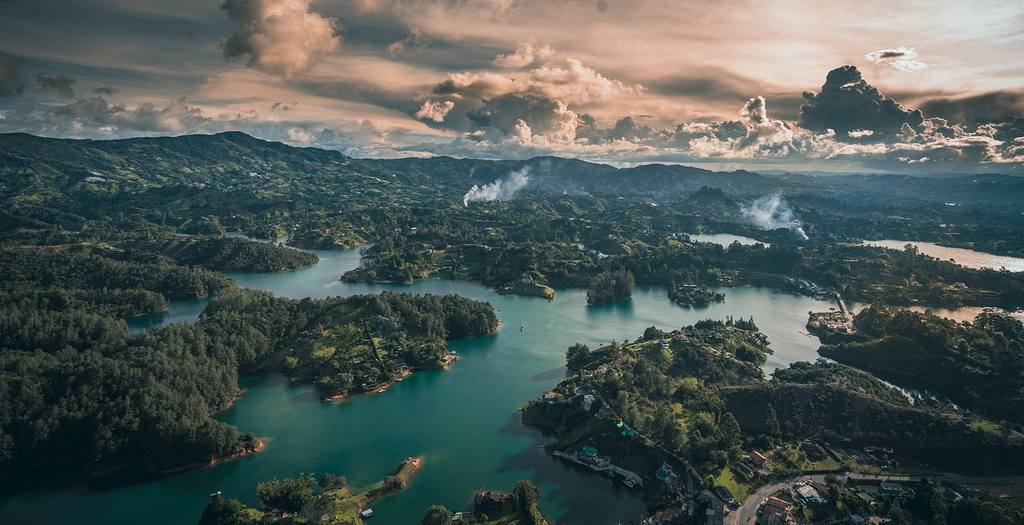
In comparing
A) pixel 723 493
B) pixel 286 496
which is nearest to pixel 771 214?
pixel 723 493

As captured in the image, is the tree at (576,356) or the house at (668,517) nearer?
the house at (668,517)

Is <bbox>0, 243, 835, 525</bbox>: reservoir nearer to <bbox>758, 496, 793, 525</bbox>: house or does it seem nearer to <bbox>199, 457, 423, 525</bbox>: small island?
<bbox>199, 457, 423, 525</bbox>: small island

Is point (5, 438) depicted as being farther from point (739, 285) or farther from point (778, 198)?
point (778, 198)

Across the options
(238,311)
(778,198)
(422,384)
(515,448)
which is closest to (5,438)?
(238,311)

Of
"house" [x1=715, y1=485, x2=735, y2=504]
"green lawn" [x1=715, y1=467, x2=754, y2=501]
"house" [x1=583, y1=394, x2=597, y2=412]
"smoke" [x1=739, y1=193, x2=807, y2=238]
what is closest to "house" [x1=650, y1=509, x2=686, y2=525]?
"house" [x1=715, y1=485, x2=735, y2=504]

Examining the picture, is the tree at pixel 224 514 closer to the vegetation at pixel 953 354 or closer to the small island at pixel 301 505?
the small island at pixel 301 505

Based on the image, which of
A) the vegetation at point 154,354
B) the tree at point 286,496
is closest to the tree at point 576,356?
the vegetation at point 154,354
